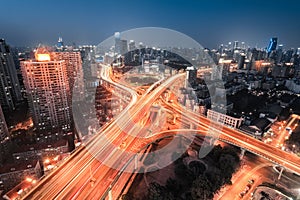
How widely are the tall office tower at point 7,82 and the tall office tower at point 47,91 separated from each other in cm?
316

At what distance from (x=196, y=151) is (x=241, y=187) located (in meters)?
1.75

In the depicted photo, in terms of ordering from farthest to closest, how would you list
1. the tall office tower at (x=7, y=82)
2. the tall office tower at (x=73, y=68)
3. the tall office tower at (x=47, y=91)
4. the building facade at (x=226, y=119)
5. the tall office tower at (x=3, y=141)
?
the tall office tower at (x=73, y=68) → the tall office tower at (x=7, y=82) → the building facade at (x=226, y=119) → the tall office tower at (x=47, y=91) → the tall office tower at (x=3, y=141)

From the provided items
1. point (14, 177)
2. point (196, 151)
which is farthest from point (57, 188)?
point (196, 151)

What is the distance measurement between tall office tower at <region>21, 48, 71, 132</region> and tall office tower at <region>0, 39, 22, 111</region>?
3155 millimetres

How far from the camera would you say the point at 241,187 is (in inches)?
183

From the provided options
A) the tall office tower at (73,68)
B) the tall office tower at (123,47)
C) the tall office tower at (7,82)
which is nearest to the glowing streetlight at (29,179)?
the tall office tower at (73,68)

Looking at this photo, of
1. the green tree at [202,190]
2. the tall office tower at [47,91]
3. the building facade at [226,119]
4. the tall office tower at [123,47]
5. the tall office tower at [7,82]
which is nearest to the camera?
the green tree at [202,190]

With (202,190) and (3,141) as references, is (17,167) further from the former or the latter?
(202,190)

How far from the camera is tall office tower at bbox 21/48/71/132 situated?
6.67 metres

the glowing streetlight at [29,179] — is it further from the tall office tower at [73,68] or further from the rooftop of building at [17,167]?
the tall office tower at [73,68]

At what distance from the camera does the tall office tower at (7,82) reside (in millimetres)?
8772

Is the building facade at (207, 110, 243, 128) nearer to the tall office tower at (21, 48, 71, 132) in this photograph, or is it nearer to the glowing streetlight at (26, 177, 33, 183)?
the tall office tower at (21, 48, 71, 132)

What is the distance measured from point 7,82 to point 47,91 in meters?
4.05

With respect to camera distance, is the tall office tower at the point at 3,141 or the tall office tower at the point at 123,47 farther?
the tall office tower at the point at 123,47
